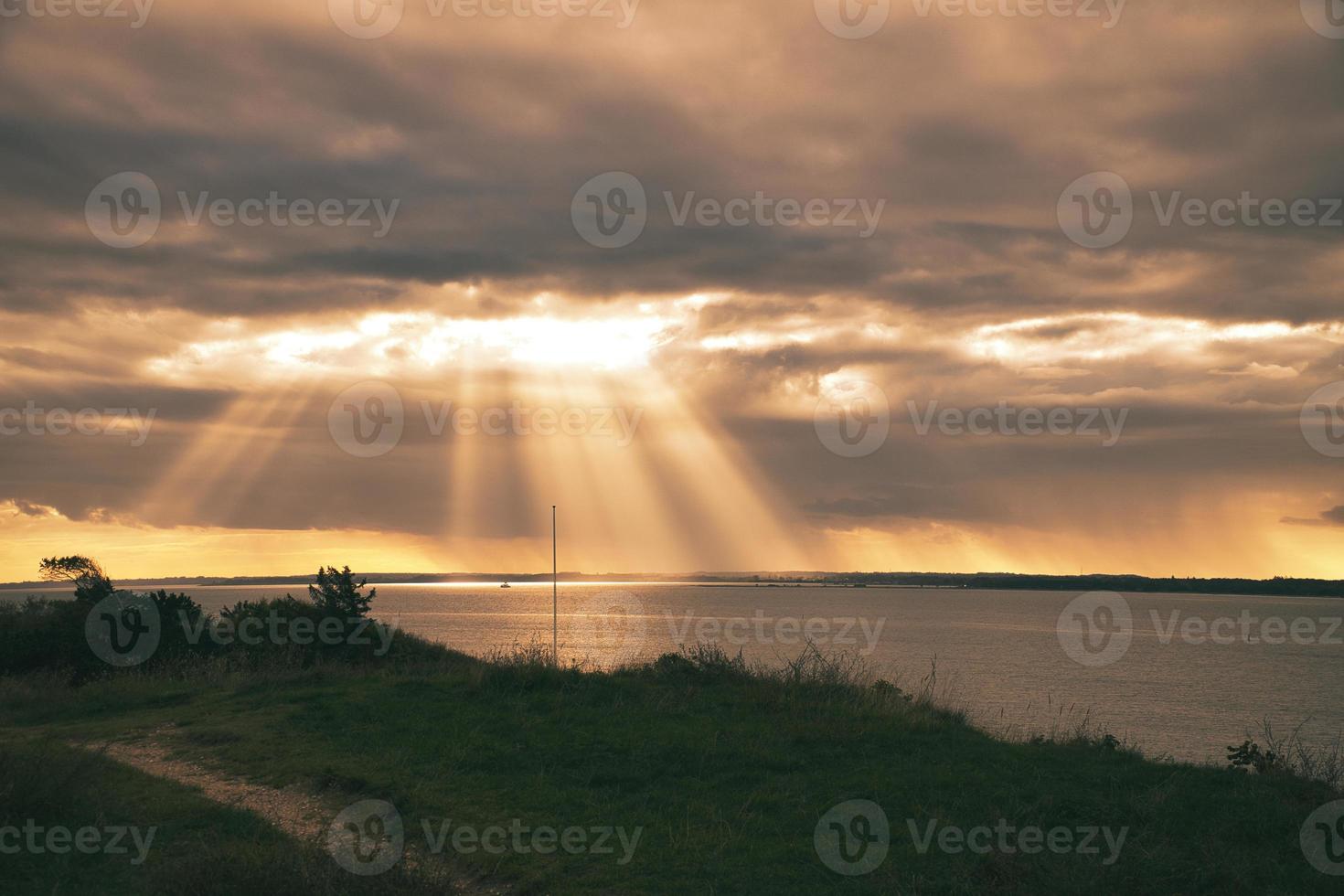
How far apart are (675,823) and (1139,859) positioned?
16.4 feet

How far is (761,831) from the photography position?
1095cm

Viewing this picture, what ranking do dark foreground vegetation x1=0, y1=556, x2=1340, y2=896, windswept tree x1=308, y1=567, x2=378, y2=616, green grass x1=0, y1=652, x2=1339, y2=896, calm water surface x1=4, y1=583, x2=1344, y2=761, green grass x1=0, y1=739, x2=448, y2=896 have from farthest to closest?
calm water surface x1=4, y1=583, x2=1344, y2=761, windswept tree x1=308, y1=567, x2=378, y2=616, green grass x1=0, y1=652, x2=1339, y2=896, dark foreground vegetation x1=0, y1=556, x2=1340, y2=896, green grass x1=0, y1=739, x2=448, y2=896

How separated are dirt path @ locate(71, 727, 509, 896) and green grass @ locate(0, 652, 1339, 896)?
32 cm

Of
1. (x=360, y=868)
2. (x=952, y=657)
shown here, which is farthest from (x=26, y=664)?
(x=952, y=657)

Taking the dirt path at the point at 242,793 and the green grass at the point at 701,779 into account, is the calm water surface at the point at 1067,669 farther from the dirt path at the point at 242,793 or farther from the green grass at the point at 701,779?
the dirt path at the point at 242,793

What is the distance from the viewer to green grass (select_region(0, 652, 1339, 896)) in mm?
9516

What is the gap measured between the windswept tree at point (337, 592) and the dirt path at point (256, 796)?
42.2ft

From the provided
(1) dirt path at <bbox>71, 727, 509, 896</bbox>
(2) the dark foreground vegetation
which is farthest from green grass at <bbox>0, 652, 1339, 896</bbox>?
(1) dirt path at <bbox>71, 727, 509, 896</bbox>

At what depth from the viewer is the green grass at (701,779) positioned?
9516 millimetres

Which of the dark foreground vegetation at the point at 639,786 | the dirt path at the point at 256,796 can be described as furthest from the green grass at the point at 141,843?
the dirt path at the point at 256,796

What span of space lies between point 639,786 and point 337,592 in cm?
1969

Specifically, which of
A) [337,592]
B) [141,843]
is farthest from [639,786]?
[337,592]

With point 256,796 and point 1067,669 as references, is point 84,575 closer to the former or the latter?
point 256,796

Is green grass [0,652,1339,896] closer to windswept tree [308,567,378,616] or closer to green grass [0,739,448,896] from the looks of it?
green grass [0,739,448,896]
